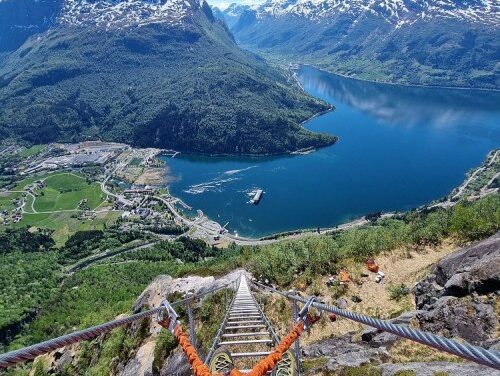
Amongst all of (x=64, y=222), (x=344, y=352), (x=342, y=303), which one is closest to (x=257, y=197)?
(x=64, y=222)

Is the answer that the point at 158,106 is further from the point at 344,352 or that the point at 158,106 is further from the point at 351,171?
the point at 344,352

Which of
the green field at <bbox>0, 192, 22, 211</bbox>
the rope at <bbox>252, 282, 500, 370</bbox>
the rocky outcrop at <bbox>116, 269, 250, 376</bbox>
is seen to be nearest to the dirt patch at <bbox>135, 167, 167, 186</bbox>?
the green field at <bbox>0, 192, 22, 211</bbox>

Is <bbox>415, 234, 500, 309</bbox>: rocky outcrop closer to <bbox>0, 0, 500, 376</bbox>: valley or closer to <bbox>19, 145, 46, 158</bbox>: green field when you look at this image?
<bbox>0, 0, 500, 376</bbox>: valley

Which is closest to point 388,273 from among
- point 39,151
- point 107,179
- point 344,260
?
point 344,260

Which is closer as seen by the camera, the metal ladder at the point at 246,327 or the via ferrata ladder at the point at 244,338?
the via ferrata ladder at the point at 244,338

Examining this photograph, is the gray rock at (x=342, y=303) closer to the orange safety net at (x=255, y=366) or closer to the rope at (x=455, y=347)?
the orange safety net at (x=255, y=366)

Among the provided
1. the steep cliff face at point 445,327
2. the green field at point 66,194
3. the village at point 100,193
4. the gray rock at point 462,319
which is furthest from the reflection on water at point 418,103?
the gray rock at point 462,319

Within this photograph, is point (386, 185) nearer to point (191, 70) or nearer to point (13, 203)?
point (13, 203)
